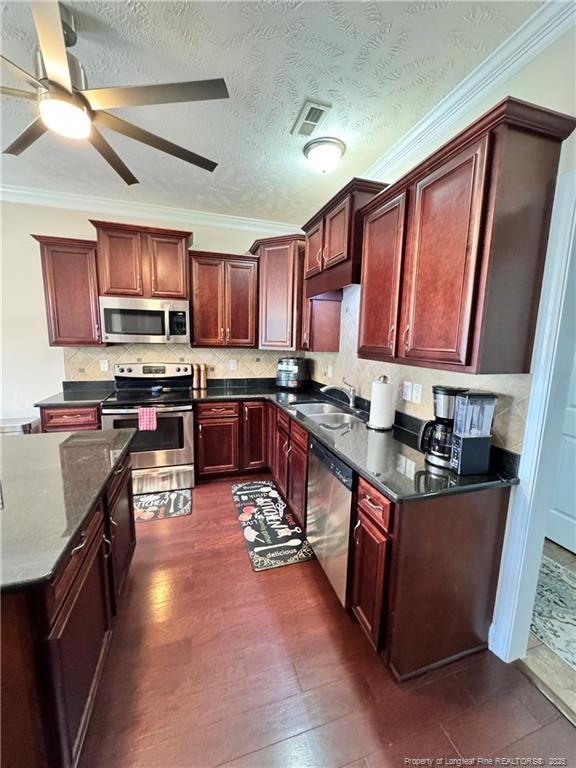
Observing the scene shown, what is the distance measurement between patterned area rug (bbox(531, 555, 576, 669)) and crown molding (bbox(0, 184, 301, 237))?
4047 millimetres

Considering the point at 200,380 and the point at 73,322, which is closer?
the point at 73,322

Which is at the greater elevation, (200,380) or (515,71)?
(515,71)

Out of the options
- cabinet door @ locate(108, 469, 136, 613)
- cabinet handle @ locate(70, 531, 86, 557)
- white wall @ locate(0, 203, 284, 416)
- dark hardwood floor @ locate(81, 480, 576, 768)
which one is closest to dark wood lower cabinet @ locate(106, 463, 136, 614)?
cabinet door @ locate(108, 469, 136, 613)

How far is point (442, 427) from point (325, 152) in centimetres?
201

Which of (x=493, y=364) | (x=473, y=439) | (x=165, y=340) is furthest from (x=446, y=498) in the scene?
(x=165, y=340)

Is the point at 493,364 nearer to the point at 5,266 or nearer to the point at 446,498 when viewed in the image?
the point at 446,498

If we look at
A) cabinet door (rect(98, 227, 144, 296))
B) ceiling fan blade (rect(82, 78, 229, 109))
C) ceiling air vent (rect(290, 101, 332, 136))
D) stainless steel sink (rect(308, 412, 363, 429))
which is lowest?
stainless steel sink (rect(308, 412, 363, 429))

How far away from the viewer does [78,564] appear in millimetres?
1103

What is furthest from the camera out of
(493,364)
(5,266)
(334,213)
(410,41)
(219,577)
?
(5,266)

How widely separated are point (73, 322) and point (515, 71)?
12.0 feet

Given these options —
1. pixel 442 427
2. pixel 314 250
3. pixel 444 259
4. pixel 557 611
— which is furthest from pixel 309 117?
pixel 557 611

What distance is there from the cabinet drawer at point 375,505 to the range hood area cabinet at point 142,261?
2.65m

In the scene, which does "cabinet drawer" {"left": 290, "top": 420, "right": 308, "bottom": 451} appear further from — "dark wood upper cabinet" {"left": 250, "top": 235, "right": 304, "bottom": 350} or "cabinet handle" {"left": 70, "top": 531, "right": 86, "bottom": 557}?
"cabinet handle" {"left": 70, "top": 531, "right": 86, "bottom": 557}

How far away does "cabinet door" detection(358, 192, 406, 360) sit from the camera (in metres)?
1.70
